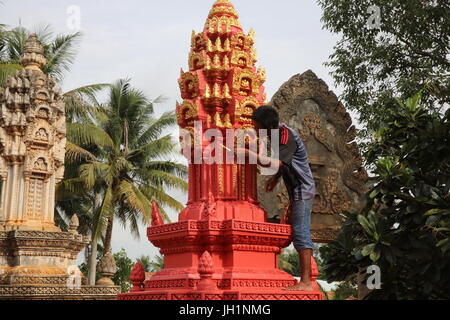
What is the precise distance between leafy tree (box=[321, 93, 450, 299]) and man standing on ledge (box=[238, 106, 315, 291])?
0.54 metres

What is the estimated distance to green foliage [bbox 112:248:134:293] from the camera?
29.8 m

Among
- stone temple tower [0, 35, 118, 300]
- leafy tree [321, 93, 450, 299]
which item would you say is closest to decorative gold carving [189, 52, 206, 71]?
leafy tree [321, 93, 450, 299]

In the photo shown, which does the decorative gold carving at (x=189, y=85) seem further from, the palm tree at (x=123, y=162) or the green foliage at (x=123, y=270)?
the green foliage at (x=123, y=270)

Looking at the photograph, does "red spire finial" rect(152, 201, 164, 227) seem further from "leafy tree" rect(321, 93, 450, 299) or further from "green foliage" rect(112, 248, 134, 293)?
"green foliage" rect(112, 248, 134, 293)

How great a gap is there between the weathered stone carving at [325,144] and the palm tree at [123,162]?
1366 cm

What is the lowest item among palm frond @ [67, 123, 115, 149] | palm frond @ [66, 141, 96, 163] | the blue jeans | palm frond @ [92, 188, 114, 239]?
the blue jeans

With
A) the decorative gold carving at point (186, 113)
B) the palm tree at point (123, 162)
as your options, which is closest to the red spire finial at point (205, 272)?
the decorative gold carving at point (186, 113)

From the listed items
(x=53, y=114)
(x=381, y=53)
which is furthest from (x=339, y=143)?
(x=53, y=114)

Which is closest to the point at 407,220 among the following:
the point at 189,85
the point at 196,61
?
the point at 189,85

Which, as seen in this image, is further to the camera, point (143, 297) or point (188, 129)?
point (188, 129)

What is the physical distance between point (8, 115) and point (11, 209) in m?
2.77

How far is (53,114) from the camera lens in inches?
697

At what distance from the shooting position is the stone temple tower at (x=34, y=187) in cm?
1557
